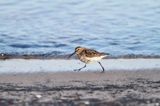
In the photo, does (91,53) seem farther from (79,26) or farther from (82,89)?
(79,26)

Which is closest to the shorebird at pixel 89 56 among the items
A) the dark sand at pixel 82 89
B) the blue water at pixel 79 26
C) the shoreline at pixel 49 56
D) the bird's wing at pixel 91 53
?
the bird's wing at pixel 91 53

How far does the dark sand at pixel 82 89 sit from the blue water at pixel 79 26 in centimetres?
264

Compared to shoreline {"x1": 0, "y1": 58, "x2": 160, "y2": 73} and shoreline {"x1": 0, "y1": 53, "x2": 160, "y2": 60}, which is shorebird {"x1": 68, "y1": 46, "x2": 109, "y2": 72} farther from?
shoreline {"x1": 0, "y1": 53, "x2": 160, "y2": 60}

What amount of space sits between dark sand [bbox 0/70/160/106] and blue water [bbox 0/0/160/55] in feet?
8.65

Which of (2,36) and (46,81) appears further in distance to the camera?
(2,36)

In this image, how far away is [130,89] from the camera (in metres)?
10.1

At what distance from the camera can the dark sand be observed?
9.25m

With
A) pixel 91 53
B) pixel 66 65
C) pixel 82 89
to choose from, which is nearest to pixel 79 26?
pixel 66 65

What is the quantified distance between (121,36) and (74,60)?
280 centimetres

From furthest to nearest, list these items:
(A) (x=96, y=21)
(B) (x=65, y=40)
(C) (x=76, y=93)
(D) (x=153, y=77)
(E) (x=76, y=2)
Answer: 1. (E) (x=76, y=2)
2. (A) (x=96, y=21)
3. (B) (x=65, y=40)
4. (D) (x=153, y=77)
5. (C) (x=76, y=93)

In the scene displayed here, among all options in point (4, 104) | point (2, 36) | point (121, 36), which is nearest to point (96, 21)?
point (121, 36)

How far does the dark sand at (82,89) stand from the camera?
9.25 meters

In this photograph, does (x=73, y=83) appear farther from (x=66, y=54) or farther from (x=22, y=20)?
(x=22, y=20)

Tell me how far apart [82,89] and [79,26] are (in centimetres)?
669
